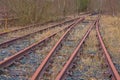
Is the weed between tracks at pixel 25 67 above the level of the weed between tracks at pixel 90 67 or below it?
above

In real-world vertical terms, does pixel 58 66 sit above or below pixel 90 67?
above

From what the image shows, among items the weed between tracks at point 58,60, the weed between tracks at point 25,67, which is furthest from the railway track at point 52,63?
the weed between tracks at point 25,67

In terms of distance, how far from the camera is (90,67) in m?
9.09

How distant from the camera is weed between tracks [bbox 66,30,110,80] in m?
7.91

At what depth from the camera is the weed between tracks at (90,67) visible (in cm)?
791

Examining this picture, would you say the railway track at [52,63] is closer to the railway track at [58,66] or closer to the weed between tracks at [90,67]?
the railway track at [58,66]

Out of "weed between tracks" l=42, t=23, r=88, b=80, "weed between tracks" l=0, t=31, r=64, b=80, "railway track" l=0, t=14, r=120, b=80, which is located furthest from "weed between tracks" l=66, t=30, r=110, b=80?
"weed between tracks" l=0, t=31, r=64, b=80

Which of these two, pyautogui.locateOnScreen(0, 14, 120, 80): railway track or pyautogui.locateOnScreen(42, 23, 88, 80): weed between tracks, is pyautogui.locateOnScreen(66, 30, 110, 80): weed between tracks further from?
pyautogui.locateOnScreen(42, 23, 88, 80): weed between tracks

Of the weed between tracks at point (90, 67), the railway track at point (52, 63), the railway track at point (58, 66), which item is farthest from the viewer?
the weed between tracks at point (90, 67)

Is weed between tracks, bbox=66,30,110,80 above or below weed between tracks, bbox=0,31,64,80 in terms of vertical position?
below

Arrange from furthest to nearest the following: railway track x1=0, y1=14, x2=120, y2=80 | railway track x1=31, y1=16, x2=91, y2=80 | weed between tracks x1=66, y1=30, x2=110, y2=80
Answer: weed between tracks x1=66, y1=30, x2=110, y2=80 < railway track x1=0, y1=14, x2=120, y2=80 < railway track x1=31, y1=16, x2=91, y2=80

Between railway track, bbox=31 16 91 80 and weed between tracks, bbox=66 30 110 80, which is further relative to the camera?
weed between tracks, bbox=66 30 110 80

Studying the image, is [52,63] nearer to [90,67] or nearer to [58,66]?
[58,66]

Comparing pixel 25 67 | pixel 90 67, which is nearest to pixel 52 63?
pixel 25 67
